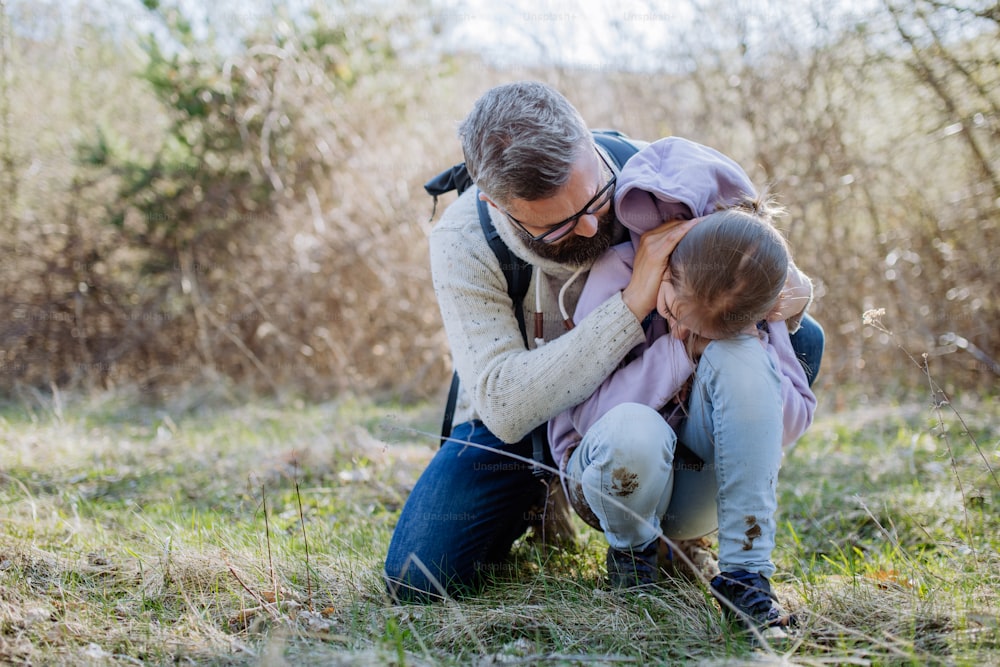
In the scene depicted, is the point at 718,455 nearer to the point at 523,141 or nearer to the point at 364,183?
the point at 523,141

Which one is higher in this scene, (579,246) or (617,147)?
(617,147)

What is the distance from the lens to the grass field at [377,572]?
1703 millimetres

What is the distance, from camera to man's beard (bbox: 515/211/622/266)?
6.89 ft

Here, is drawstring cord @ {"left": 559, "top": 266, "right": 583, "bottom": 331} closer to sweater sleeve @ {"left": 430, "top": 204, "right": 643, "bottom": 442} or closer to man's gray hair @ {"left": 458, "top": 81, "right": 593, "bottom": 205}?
sweater sleeve @ {"left": 430, "top": 204, "right": 643, "bottom": 442}

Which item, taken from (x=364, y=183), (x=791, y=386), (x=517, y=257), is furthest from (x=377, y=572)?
(x=364, y=183)

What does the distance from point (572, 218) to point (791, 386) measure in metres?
0.73

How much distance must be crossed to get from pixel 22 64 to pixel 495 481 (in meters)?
7.00

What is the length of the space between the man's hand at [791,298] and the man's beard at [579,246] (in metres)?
0.49

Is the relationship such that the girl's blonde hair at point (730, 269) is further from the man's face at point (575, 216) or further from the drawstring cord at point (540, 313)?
the drawstring cord at point (540, 313)

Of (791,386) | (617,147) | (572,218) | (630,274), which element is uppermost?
(617,147)

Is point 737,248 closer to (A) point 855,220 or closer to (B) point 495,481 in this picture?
(B) point 495,481

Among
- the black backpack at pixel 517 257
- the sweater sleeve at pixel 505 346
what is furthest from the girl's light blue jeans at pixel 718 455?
the black backpack at pixel 517 257

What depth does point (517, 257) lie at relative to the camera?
2.23 m

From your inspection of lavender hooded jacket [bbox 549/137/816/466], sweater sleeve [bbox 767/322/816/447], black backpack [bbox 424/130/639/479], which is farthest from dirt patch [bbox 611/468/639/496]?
sweater sleeve [bbox 767/322/816/447]
